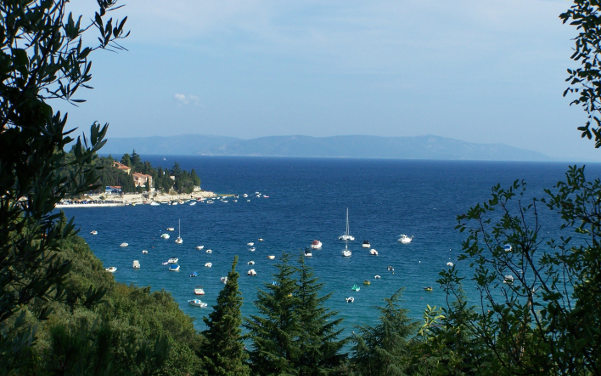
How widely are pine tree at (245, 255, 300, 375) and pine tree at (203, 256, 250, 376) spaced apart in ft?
2.43

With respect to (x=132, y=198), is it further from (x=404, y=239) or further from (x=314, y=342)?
(x=314, y=342)

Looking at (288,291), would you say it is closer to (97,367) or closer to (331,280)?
(97,367)

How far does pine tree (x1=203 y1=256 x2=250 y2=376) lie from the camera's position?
16.5 m

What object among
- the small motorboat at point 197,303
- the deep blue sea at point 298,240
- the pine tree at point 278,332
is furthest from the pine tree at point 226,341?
the small motorboat at point 197,303

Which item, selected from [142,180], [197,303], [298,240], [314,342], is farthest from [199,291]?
[142,180]

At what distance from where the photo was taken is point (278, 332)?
1805 centimetres

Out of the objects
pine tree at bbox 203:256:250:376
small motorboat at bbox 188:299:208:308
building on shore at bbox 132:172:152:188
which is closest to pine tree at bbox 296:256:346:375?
pine tree at bbox 203:256:250:376

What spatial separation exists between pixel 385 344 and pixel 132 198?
80.7m

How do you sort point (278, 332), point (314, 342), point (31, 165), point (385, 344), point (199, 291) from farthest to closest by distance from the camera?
1. point (199, 291)
2. point (314, 342)
3. point (278, 332)
4. point (385, 344)
5. point (31, 165)

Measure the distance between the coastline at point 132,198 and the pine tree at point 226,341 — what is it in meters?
68.9

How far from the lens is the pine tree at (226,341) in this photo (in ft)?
54.0

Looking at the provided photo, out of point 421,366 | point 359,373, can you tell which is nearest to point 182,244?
point 359,373

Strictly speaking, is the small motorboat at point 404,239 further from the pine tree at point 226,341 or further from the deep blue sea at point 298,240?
the pine tree at point 226,341

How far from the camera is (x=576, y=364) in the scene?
307cm
